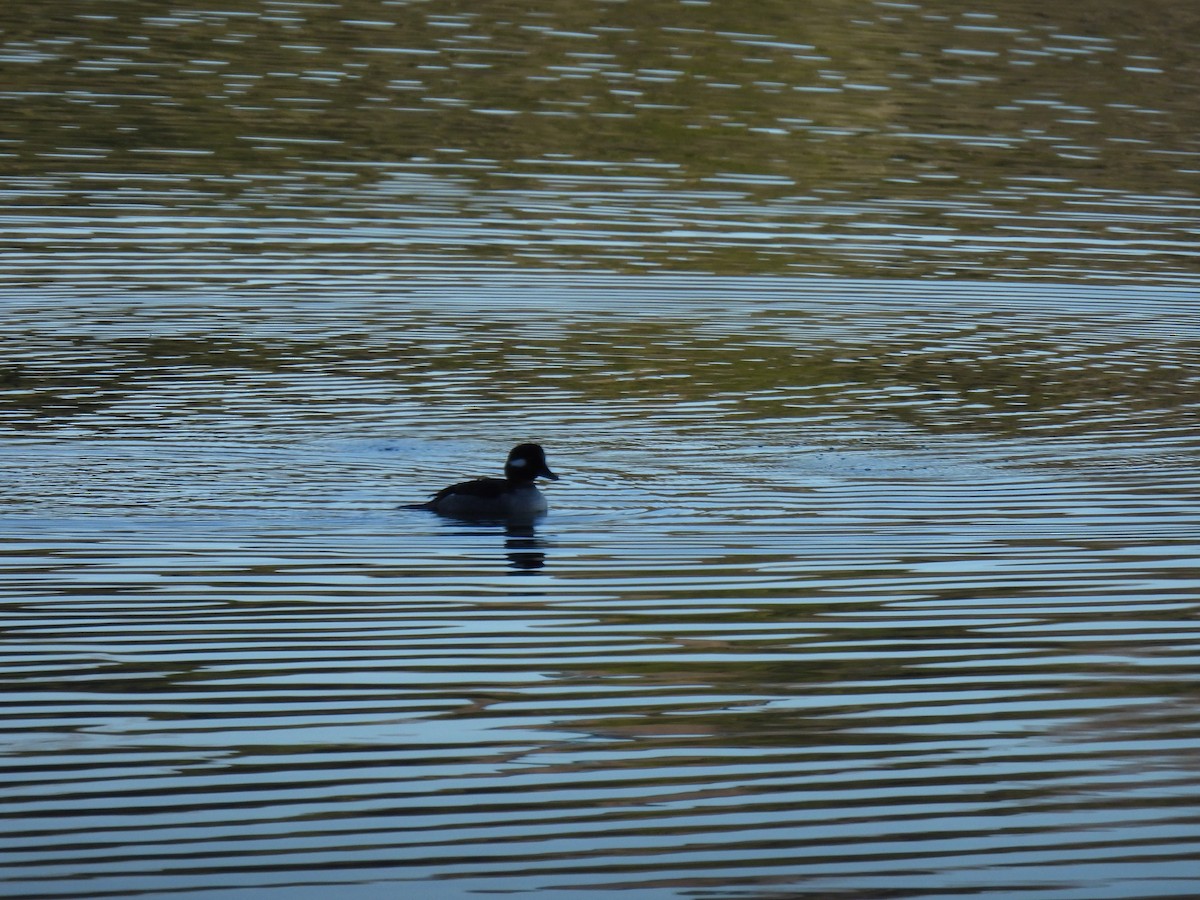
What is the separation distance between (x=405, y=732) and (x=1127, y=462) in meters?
7.60

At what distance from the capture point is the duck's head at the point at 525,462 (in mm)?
14438

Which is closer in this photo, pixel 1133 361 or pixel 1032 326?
pixel 1133 361

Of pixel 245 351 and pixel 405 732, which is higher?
pixel 405 732

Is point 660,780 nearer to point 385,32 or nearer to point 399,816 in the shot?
point 399,816

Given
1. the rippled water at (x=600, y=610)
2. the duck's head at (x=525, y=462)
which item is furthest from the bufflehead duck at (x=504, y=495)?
the rippled water at (x=600, y=610)

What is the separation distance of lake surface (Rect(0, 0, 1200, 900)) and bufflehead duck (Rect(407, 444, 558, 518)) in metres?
0.16

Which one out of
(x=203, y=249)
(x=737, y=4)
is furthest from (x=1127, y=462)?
(x=737, y=4)

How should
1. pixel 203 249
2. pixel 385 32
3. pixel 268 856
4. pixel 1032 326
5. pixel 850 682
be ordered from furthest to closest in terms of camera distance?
pixel 385 32, pixel 203 249, pixel 1032 326, pixel 850 682, pixel 268 856

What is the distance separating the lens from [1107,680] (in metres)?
10.6

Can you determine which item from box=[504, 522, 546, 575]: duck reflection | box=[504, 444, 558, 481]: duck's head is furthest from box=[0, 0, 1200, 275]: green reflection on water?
box=[504, 522, 546, 575]: duck reflection

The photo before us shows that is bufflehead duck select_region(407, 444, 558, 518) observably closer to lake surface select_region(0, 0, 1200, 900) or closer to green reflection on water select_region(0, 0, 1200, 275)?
lake surface select_region(0, 0, 1200, 900)

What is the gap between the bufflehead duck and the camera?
1410 cm

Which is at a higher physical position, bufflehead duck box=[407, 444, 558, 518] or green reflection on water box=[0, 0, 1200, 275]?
bufflehead duck box=[407, 444, 558, 518]

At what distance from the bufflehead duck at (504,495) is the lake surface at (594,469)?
0.16 m
